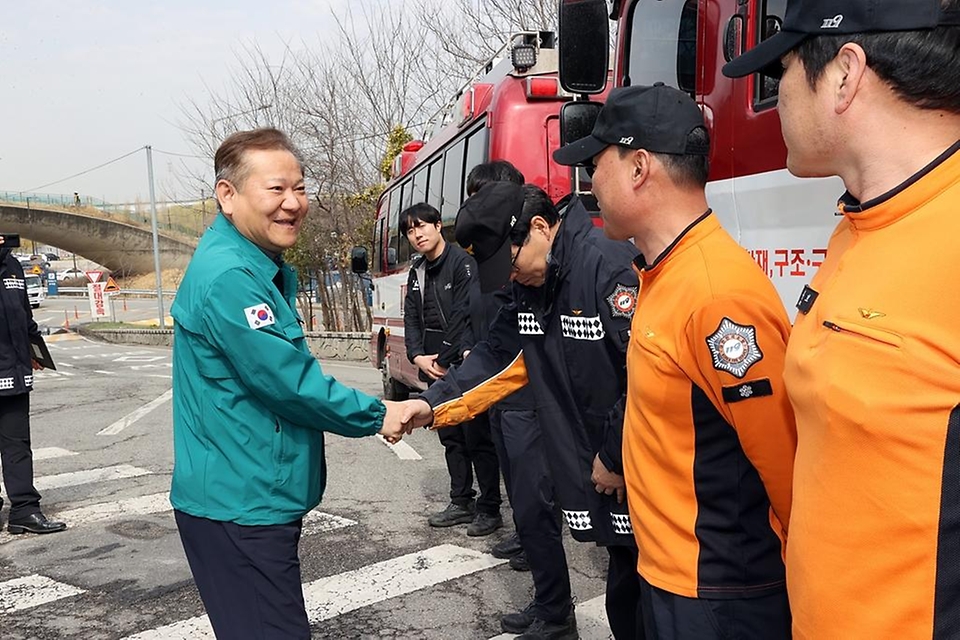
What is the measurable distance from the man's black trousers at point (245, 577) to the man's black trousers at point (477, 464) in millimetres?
3101

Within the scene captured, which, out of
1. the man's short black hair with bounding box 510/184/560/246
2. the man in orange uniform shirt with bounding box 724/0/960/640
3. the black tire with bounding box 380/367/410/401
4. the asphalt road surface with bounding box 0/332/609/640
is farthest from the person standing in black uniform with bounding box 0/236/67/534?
the man in orange uniform shirt with bounding box 724/0/960/640

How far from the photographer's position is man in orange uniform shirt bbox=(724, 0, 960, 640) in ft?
3.62

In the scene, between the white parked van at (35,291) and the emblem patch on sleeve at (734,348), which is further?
the white parked van at (35,291)

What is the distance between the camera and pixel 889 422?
1.10 meters

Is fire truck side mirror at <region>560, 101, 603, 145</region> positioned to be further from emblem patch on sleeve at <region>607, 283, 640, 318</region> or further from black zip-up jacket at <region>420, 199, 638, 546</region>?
emblem patch on sleeve at <region>607, 283, 640, 318</region>

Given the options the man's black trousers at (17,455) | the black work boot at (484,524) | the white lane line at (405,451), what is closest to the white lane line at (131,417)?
the white lane line at (405,451)

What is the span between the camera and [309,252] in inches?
910

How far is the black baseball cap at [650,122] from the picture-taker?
2.06 metres

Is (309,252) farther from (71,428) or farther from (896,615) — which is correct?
(896,615)

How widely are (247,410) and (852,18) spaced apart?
6.26ft

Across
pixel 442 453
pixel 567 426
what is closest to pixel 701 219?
pixel 567 426

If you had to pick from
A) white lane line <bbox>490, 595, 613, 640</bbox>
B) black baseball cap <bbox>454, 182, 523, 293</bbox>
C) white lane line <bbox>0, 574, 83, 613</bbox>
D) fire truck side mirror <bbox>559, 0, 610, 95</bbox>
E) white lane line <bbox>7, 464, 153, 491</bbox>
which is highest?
fire truck side mirror <bbox>559, 0, 610, 95</bbox>

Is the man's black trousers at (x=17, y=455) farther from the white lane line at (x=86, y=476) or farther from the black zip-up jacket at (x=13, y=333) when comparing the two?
the white lane line at (x=86, y=476)

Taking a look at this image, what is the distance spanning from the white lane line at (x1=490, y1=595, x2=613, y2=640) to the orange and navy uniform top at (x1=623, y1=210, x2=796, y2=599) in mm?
2002
